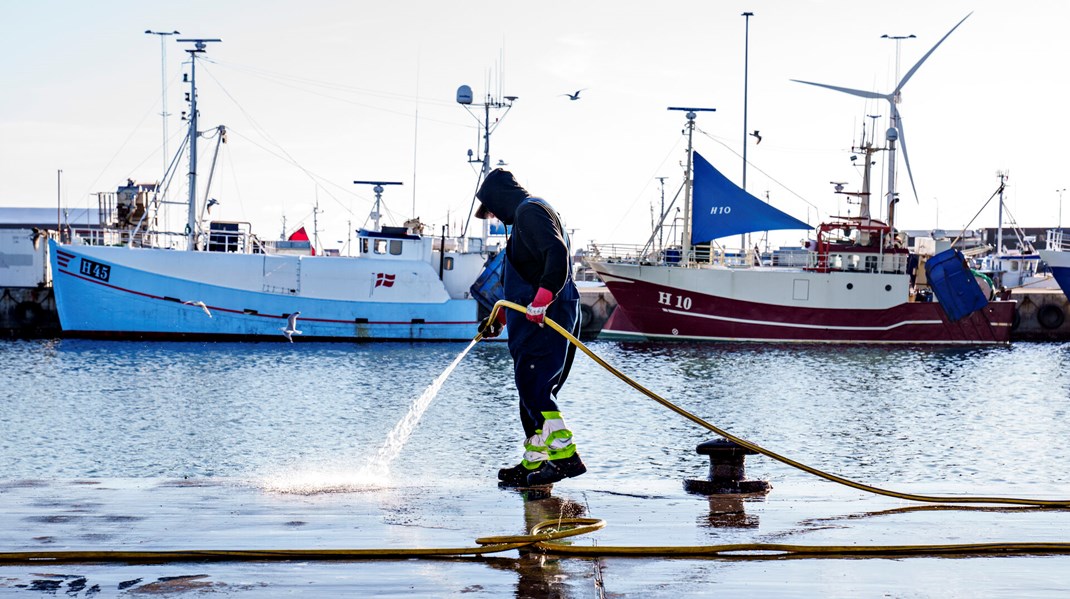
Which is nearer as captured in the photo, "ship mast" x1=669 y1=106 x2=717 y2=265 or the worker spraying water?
the worker spraying water

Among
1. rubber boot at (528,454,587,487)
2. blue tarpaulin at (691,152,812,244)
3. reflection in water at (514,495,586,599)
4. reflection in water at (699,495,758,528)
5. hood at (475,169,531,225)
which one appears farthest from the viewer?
blue tarpaulin at (691,152,812,244)

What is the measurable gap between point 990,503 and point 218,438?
14.3 metres

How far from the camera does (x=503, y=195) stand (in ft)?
19.5

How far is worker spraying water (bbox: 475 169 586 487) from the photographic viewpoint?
564cm

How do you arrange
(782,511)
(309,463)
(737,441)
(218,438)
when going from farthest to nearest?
(218,438) < (309,463) < (737,441) < (782,511)

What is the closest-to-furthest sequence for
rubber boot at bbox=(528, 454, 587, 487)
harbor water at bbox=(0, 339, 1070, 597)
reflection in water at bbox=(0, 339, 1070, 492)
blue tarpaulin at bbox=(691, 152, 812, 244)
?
harbor water at bbox=(0, 339, 1070, 597) → rubber boot at bbox=(528, 454, 587, 487) → reflection in water at bbox=(0, 339, 1070, 492) → blue tarpaulin at bbox=(691, 152, 812, 244)

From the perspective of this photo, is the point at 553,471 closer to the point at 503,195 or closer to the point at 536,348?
the point at 536,348

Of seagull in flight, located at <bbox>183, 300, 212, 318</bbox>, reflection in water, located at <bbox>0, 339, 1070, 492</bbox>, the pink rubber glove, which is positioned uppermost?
the pink rubber glove

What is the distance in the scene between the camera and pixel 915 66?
49906mm

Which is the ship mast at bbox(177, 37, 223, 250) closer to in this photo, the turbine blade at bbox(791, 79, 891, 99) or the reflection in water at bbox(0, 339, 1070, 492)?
the reflection in water at bbox(0, 339, 1070, 492)

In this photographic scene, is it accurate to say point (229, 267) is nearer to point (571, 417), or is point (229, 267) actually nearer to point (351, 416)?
point (351, 416)

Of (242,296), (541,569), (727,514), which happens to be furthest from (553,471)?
(242,296)

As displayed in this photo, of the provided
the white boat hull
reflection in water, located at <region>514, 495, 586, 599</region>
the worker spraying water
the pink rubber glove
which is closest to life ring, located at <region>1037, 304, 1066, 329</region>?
the white boat hull

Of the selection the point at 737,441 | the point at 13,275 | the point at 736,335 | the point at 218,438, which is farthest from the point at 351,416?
the point at 13,275
